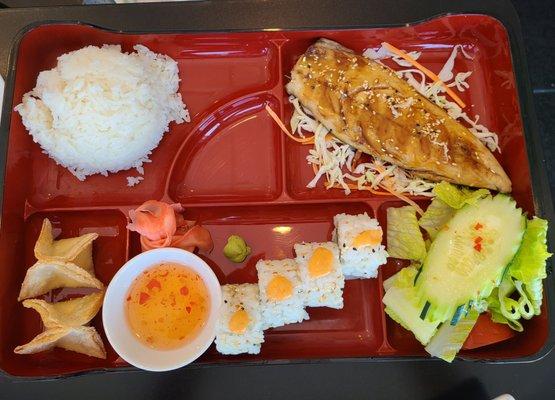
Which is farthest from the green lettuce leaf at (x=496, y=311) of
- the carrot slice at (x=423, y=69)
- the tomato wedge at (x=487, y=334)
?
the carrot slice at (x=423, y=69)

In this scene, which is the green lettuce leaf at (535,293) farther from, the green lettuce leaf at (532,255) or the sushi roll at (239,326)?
the sushi roll at (239,326)

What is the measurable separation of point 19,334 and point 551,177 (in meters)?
2.86

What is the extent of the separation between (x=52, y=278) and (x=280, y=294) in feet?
3.00

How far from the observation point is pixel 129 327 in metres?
1.96

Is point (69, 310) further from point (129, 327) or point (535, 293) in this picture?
point (535, 293)

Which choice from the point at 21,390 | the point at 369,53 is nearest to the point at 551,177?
the point at 369,53

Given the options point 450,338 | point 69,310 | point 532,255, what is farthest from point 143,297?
point 532,255

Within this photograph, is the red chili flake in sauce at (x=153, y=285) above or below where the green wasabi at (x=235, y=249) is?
below

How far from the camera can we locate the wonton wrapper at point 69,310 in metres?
1.88

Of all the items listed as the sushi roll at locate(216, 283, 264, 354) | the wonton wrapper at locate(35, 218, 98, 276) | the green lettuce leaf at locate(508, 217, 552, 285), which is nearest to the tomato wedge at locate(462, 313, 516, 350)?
the green lettuce leaf at locate(508, 217, 552, 285)

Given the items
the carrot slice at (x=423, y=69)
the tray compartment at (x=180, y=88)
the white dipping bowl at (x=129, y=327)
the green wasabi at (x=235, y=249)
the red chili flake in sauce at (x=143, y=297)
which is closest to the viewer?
the white dipping bowl at (x=129, y=327)

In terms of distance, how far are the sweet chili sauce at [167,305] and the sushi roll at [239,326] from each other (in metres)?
0.09

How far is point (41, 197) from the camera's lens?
2203 mm

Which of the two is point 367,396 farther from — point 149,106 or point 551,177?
point 551,177
